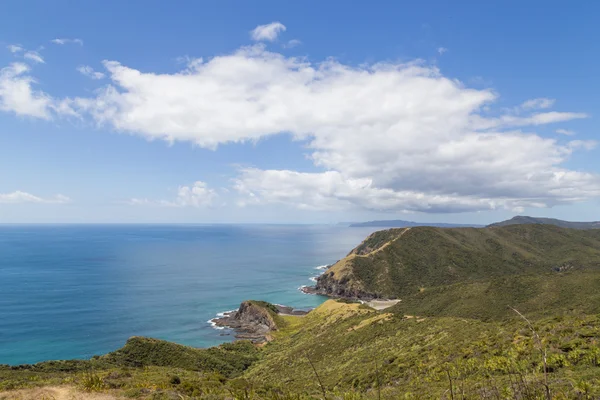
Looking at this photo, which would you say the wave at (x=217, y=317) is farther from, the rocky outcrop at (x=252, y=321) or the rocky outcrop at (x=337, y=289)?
the rocky outcrop at (x=337, y=289)

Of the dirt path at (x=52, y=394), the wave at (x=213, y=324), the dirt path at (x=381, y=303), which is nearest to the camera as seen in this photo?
the dirt path at (x=52, y=394)

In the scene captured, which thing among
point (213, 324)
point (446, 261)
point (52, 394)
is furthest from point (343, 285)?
point (52, 394)

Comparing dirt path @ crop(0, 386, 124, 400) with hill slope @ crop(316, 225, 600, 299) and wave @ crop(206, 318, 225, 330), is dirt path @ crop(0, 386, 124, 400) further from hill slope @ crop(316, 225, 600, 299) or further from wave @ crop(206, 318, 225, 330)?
hill slope @ crop(316, 225, 600, 299)

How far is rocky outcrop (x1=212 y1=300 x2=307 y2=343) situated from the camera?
88.0m

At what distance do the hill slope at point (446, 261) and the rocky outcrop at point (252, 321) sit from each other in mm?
50067

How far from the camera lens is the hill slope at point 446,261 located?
14057 cm

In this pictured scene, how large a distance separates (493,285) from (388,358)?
6725cm

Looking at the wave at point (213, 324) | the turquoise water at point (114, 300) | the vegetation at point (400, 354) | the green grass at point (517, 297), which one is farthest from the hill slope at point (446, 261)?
the wave at point (213, 324)

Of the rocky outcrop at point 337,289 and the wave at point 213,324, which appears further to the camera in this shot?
the rocky outcrop at point 337,289

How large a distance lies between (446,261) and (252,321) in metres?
100

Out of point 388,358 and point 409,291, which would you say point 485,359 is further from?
point 409,291

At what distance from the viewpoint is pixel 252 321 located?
9638 cm

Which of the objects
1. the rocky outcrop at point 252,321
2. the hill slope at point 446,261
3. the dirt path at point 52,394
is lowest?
the rocky outcrop at point 252,321

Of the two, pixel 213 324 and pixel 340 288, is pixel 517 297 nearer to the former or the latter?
pixel 340 288
